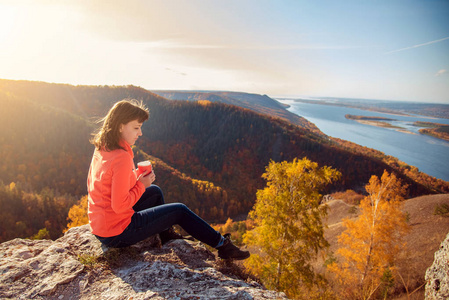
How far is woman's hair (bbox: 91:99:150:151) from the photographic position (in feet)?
8.62

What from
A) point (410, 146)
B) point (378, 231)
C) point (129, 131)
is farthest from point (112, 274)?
point (410, 146)

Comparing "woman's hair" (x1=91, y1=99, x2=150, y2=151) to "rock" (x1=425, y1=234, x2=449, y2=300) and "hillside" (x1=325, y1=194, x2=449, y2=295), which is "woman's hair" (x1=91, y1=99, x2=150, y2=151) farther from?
"hillside" (x1=325, y1=194, x2=449, y2=295)

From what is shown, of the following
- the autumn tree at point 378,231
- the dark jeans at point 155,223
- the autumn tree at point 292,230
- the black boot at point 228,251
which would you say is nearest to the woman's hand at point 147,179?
the dark jeans at point 155,223

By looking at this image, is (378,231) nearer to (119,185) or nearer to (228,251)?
(228,251)

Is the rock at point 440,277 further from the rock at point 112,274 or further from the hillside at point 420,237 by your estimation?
the hillside at point 420,237

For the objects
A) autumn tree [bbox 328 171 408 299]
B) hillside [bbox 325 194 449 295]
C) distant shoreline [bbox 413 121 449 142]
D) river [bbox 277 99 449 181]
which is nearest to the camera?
autumn tree [bbox 328 171 408 299]

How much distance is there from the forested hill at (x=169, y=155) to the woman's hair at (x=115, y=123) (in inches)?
1948

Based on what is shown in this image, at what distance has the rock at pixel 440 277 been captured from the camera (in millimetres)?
3158

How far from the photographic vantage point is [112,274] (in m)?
2.91

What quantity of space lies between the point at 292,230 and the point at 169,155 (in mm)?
110089

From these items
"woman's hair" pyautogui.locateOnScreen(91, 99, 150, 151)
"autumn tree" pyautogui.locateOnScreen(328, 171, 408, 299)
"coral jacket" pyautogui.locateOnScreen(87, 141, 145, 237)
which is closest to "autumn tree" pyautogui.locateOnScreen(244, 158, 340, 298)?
"autumn tree" pyautogui.locateOnScreen(328, 171, 408, 299)

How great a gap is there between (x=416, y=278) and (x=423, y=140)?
143 metres

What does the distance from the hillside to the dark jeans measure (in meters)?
7.51

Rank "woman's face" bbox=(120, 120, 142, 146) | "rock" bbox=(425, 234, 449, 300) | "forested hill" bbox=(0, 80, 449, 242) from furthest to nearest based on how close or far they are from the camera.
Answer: "forested hill" bbox=(0, 80, 449, 242) < "rock" bbox=(425, 234, 449, 300) < "woman's face" bbox=(120, 120, 142, 146)
